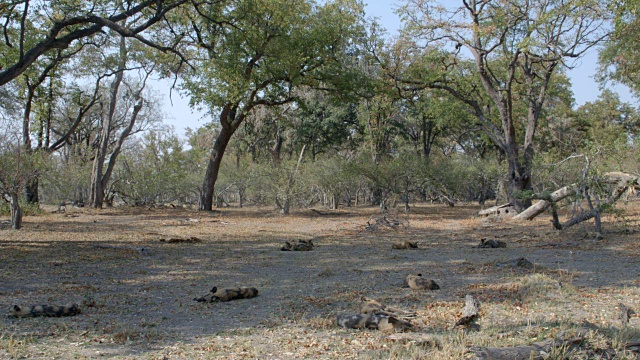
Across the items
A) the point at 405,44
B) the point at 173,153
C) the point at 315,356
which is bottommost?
the point at 315,356

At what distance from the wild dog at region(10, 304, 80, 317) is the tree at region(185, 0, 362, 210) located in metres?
10.9

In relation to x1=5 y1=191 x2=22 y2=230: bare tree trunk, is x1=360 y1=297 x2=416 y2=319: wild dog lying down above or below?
below

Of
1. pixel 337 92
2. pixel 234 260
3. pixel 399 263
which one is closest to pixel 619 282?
pixel 399 263

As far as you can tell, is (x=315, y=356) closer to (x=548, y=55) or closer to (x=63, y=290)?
(x=63, y=290)

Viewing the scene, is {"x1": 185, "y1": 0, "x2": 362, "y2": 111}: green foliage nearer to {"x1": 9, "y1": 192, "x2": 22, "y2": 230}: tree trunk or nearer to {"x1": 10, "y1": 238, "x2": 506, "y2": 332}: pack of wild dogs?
{"x1": 9, "y1": 192, "x2": 22, "y2": 230}: tree trunk

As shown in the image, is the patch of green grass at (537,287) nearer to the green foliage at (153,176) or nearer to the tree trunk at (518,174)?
the tree trunk at (518,174)

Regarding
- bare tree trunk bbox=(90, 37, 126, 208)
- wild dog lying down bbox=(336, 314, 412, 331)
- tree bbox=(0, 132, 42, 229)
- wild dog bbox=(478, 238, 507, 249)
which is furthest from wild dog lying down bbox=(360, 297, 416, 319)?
bare tree trunk bbox=(90, 37, 126, 208)

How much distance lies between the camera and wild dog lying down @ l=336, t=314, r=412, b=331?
4803mm

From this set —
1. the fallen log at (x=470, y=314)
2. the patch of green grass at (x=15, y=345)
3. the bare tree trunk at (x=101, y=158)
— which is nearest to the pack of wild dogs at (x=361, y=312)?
the fallen log at (x=470, y=314)

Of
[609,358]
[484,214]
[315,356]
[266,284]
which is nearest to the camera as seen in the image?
[609,358]

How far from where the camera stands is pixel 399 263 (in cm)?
942

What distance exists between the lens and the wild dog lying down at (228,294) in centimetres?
635

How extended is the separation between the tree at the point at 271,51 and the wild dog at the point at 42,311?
35.7 ft

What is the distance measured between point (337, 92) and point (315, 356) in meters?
17.3
